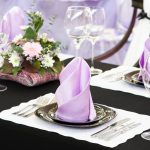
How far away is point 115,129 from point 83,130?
3.4 inches

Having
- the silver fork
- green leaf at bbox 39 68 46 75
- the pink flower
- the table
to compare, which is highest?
the pink flower

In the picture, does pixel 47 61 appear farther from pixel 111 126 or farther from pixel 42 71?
pixel 111 126

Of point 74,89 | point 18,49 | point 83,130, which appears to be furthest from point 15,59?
point 83,130

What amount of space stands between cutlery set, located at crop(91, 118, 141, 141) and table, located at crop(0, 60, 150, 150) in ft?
0.15

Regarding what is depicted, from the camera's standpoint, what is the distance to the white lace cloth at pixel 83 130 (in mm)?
1206

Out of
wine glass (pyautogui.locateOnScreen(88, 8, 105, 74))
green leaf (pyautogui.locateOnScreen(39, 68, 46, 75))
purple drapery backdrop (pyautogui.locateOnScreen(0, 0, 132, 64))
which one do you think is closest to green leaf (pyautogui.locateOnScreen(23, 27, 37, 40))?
green leaf (pyautogui.locateOnScreen(39, 68, 46, 75))

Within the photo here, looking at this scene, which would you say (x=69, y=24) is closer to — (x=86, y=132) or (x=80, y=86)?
(x=80, y=86)

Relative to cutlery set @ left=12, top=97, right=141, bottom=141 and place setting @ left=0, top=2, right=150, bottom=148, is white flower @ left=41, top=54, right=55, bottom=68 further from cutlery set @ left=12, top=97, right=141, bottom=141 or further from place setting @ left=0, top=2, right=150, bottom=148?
cutlery set @ left=12, top=97, right=141, bottom=141

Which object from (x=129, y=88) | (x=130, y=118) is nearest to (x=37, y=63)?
(x=129, y=88)

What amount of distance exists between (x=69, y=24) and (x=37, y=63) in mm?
222

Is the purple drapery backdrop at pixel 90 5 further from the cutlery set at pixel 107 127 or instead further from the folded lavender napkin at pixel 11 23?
the cutlery set at pixel 107 127

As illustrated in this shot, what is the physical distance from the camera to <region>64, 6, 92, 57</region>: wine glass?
178 centimetres

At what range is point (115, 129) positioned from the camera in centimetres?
128

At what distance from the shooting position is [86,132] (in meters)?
1.26
